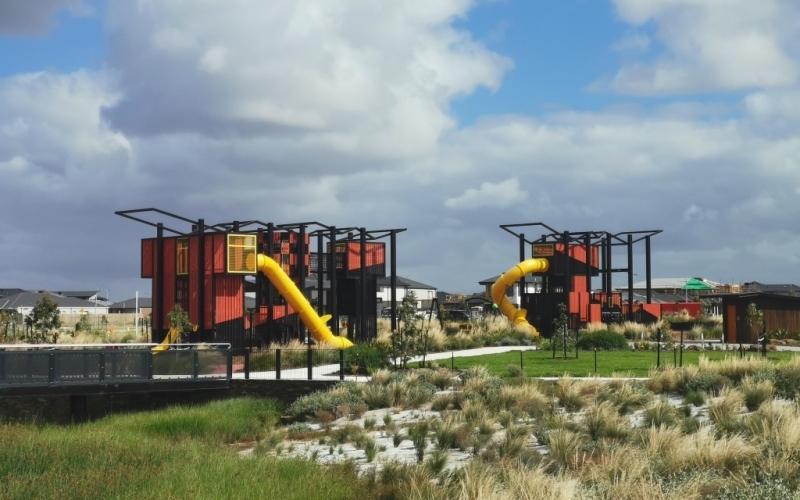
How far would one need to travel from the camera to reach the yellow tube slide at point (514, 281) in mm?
57562

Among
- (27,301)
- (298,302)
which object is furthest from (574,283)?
(27,301)

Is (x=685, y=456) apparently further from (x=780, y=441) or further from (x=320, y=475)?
(x=320, y=475)

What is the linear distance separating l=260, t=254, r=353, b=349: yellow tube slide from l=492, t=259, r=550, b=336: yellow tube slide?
51.5 feet

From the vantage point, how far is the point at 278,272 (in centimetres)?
4312

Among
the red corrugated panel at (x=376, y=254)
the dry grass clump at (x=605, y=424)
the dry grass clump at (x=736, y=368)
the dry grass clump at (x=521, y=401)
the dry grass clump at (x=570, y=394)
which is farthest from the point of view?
the red corrugated panel at (x=376, y=254)

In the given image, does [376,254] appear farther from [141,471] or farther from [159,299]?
[141,471]

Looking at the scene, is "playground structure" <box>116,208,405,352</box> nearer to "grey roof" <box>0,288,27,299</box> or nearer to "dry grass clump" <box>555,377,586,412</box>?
"dry grass clump" <box>555,377,586,412</box>

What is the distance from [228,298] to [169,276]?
271 cm

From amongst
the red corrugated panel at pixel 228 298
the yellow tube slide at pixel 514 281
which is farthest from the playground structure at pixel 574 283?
the red corrugated panel at pixel 228 298

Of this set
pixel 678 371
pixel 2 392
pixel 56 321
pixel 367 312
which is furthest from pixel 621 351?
pixel 2 392

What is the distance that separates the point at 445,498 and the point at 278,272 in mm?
29948

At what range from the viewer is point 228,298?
135 ft

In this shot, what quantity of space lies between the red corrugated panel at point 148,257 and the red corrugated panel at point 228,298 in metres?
3.41

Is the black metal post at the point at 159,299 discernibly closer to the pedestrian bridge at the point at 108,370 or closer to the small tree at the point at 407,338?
the pedestrian bridge at the point at 108,370
